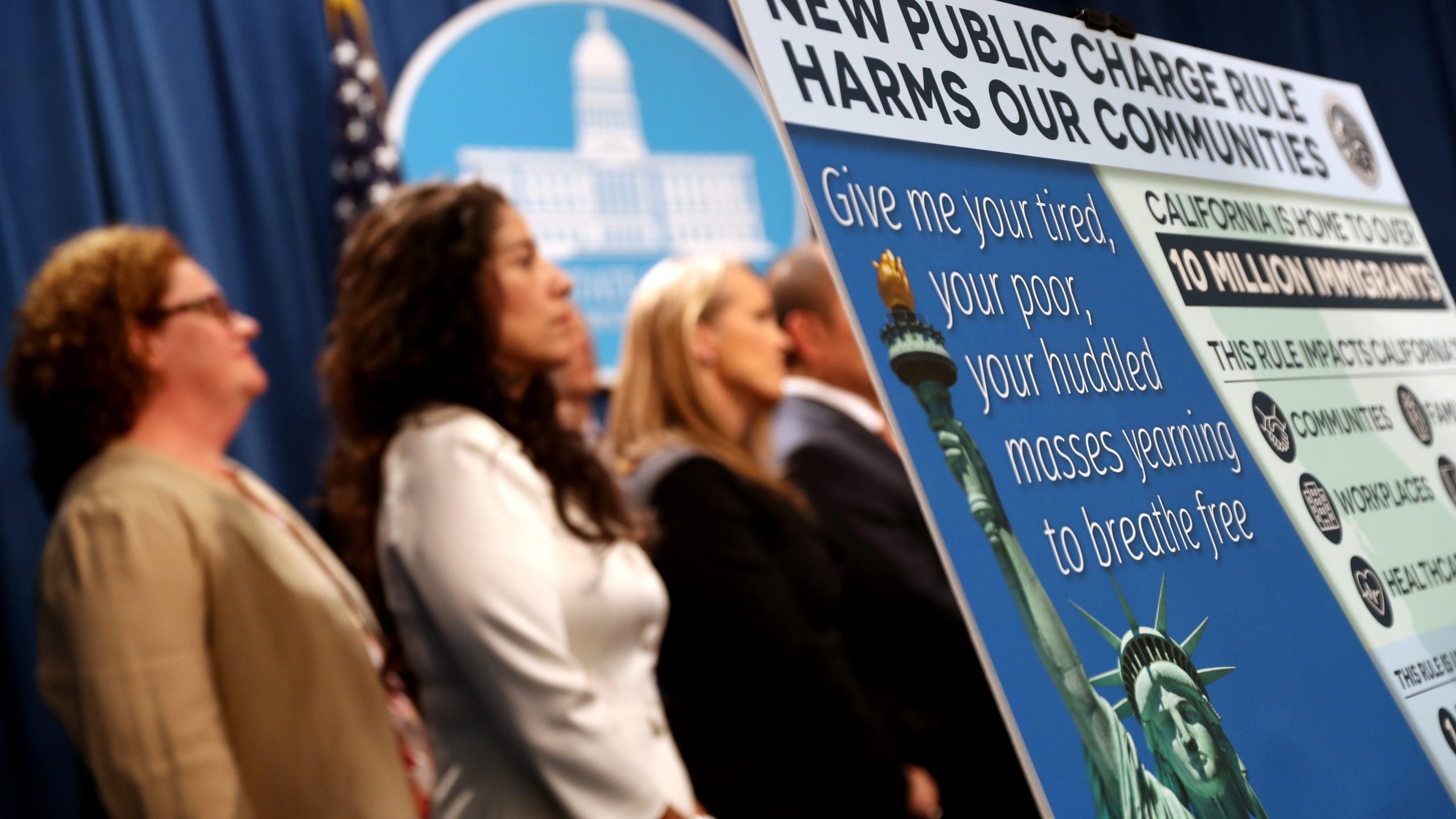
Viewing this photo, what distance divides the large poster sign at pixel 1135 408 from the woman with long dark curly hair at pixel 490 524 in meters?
0.78

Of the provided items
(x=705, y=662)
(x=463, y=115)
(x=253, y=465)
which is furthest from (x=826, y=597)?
(x=463, y=115)

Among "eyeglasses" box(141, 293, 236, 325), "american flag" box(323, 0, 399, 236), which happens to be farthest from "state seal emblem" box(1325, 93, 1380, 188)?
"american flag" box(323, 0, 399, 236)

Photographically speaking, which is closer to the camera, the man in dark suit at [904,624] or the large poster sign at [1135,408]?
the large poster sign at [1135,408]

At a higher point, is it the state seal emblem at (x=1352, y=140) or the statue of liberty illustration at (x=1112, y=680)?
the state seal emblem at (x=1352, y=140)

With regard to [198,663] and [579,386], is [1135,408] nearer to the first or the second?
[198,663]

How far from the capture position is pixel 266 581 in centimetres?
173

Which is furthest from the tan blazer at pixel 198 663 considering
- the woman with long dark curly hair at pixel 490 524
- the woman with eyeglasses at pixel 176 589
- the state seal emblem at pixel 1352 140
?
the state seal emblem at pixel 1352 140

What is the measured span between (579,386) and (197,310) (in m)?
0.93

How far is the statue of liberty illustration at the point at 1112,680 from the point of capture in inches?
28.7

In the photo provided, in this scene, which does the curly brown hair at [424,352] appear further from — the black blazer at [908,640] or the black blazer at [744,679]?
the black blazer at [908,640]

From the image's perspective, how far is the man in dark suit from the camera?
2.26 metres

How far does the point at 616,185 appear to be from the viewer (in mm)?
3635

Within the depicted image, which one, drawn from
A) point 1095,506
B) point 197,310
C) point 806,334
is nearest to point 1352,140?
point 1095,506

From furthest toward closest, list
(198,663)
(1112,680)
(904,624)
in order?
(904,624) < (198,663) < (1112,680)
